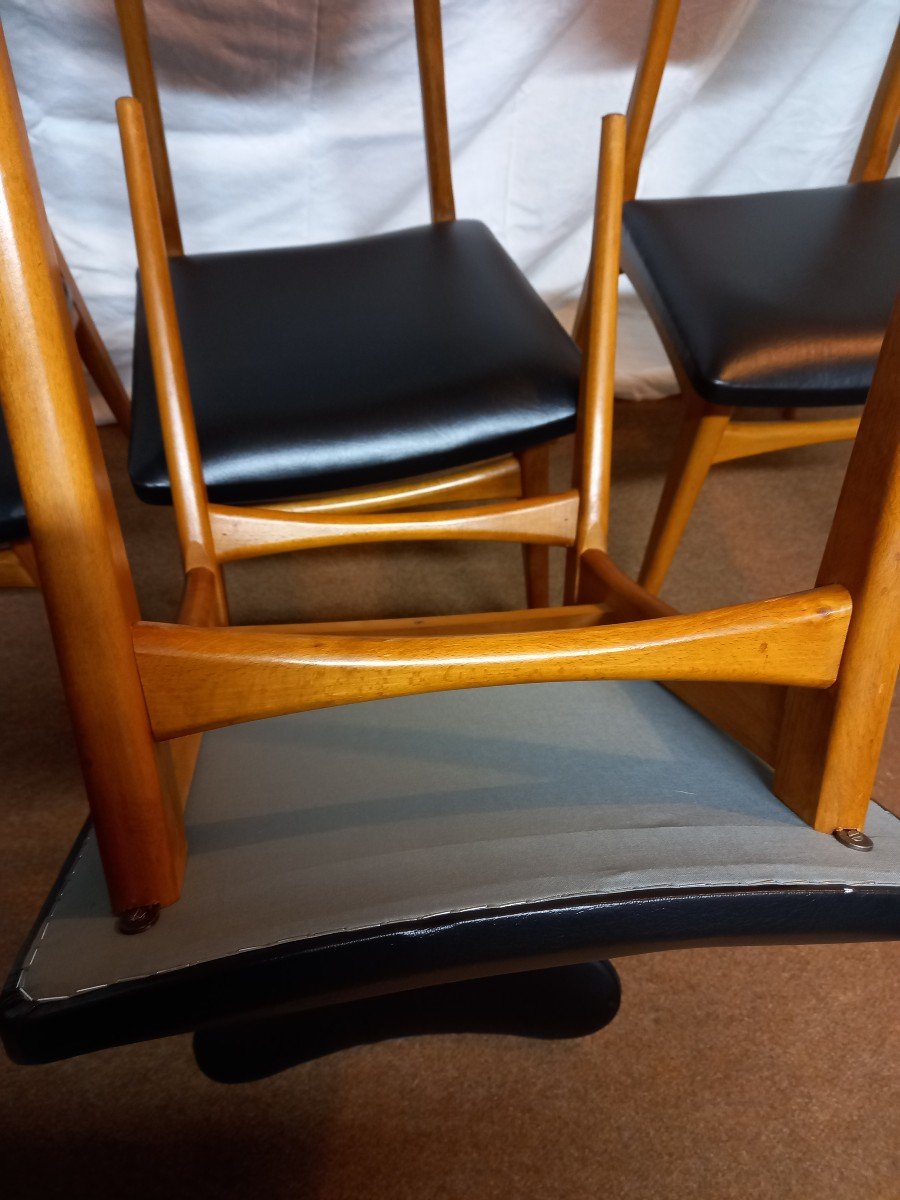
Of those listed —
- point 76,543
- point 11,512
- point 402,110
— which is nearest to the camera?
point 76,543

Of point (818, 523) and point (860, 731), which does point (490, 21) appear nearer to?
point (818, 523)

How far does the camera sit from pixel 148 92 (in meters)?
1.12

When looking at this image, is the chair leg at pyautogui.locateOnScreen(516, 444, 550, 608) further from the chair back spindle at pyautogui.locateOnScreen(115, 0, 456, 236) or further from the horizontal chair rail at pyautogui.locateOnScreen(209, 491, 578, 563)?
the chair back spindle at pyautogui.locateOnScreen(115, 0, 456, 236)

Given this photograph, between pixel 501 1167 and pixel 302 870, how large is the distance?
0.46 m

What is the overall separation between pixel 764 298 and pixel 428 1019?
717 millimetres

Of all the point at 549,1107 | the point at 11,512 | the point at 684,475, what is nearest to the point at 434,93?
the point at 684,475

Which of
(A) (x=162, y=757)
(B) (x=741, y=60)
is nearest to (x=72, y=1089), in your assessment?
(A) (x=162, y=757)

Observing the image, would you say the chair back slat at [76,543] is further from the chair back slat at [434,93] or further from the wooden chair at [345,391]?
the chair back slat at [434,93]

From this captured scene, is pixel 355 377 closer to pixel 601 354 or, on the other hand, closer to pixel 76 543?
pixel 601 354

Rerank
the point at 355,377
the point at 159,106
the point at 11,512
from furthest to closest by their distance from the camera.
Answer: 1. the point at 159,106
2. the point at 355,377
3. the point at 11,512

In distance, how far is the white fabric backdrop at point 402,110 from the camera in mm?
1415

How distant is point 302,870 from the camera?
1.69ft

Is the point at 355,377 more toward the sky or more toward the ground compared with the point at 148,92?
more toward the ground

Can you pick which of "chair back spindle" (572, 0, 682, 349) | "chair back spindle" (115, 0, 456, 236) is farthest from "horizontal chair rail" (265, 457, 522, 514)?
"chair back spindle" (115, 0, 456, 236)
